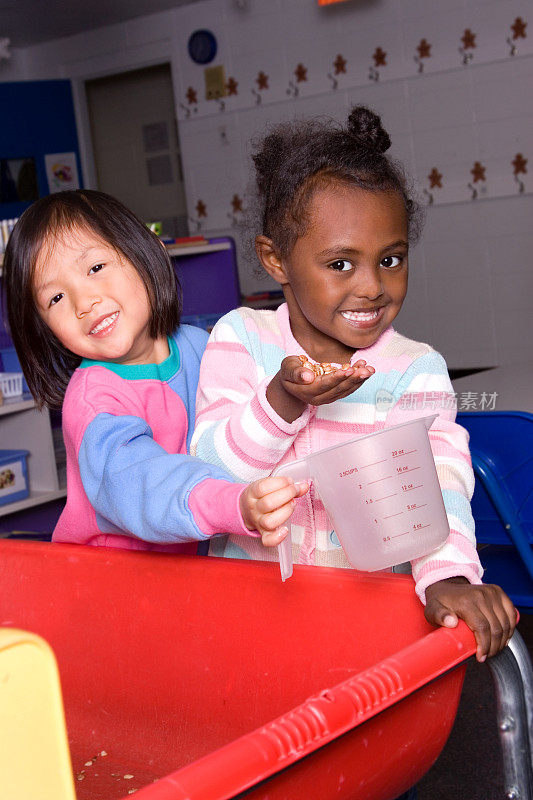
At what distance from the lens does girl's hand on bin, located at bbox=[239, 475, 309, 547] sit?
2.42ft

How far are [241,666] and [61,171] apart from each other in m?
5.61

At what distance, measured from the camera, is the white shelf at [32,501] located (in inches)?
107

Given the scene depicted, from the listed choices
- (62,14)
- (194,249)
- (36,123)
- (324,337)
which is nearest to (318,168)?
(324,337)

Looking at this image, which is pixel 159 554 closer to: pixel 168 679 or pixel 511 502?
pixel 168 679

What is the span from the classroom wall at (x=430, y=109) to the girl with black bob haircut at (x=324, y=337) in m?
3.76

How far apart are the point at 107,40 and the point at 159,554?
5.57m

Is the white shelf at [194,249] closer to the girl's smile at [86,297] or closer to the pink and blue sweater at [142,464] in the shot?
the pink and blue sweater at [142,464]

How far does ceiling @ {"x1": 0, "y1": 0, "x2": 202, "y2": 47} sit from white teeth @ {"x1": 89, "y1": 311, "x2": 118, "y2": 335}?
4565mm

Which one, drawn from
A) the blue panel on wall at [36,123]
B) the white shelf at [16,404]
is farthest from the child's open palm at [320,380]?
the blue panel on wall at [36,123]

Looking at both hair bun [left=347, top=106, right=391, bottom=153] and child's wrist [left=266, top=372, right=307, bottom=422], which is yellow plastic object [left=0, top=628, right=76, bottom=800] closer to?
child's wrist [left=266, top=372, right=307, bottom=422]

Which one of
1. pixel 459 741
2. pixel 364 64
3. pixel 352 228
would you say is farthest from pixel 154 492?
pixel 364 64

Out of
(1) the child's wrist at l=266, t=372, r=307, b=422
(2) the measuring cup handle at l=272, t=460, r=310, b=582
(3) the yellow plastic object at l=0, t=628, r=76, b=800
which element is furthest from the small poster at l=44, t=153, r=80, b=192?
(3) the yellow plastic object at l=0, t=628, r=76, b=800

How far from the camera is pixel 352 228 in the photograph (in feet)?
3.24

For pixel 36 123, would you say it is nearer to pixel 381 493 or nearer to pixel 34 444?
pixel 34 444
